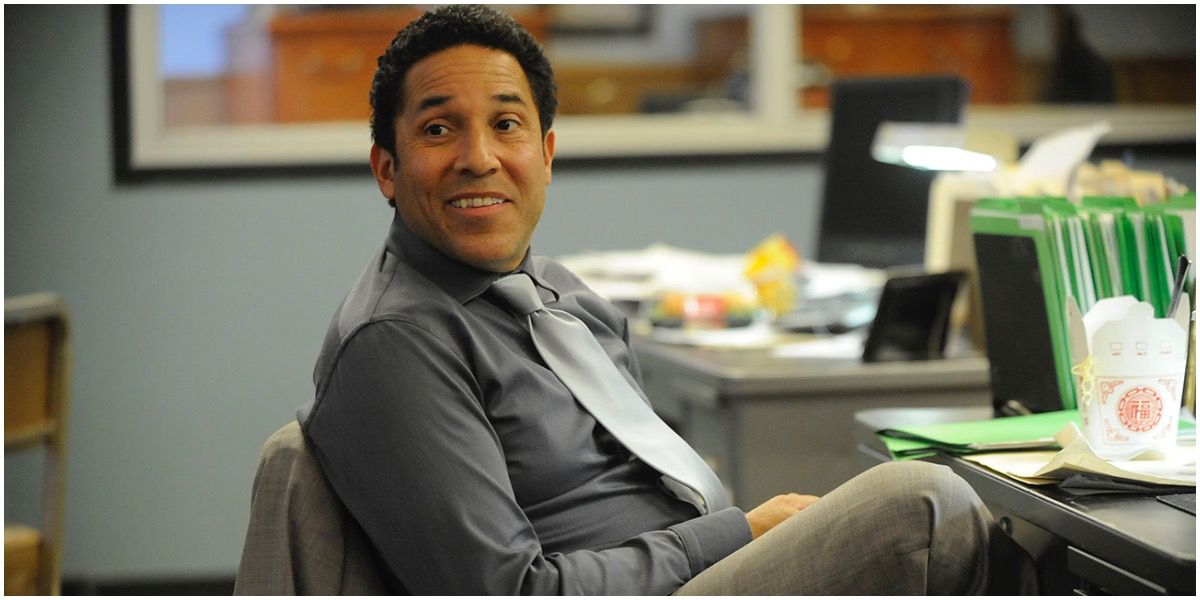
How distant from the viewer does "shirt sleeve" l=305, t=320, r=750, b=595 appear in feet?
4.12

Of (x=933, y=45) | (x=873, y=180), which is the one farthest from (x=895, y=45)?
(x=873, y=180)

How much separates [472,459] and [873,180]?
2147mm

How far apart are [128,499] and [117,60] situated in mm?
1296

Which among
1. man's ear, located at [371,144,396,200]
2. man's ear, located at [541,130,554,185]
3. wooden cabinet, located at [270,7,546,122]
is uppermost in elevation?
wooden cabinet, located at [270,7,546,122]

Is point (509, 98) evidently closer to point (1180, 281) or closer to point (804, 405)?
point (1180, 281)

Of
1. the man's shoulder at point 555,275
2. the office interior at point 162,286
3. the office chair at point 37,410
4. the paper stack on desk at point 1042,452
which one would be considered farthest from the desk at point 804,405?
the office interior at point 162,286

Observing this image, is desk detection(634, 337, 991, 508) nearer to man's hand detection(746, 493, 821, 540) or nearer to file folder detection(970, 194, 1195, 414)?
file folder detection(970, 194, 1195, 414)

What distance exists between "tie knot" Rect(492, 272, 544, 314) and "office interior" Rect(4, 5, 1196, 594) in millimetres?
2673

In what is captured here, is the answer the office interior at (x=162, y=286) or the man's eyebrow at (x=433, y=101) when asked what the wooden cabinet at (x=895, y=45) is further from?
the man's eyebrow at (x=433, y=101)

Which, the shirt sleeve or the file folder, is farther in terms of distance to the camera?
the file folder

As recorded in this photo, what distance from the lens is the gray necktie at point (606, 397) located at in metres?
1.46

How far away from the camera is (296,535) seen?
4.29ft

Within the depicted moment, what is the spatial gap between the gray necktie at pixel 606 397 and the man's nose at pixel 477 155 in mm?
122

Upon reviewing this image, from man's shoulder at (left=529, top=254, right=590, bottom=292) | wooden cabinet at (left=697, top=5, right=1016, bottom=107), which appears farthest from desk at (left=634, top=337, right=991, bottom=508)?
wooden cabinet at (left=697, top=5, right=1016, bottom=107)
